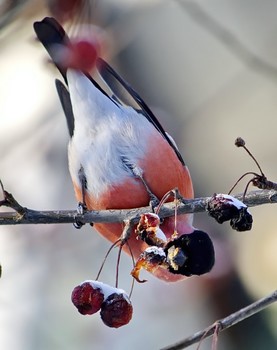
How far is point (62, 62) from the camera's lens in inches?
60.1

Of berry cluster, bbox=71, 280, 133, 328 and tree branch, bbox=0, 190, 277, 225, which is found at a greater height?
tree branch, bbox=0, 190, 277, 225

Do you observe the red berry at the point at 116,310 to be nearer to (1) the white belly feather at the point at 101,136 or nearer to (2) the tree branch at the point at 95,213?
(2) the tree branch at the point at 95,213

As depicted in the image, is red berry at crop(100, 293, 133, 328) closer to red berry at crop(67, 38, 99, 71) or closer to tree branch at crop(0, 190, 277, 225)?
tree branch at crop(0, 190, 277, 225)

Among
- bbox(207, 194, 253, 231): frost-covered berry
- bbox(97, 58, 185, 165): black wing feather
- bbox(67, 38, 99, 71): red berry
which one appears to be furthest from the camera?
bbox(97, 58, 185, 165): black wing feather

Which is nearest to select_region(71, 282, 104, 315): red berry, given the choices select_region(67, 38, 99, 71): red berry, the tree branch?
the tree branch

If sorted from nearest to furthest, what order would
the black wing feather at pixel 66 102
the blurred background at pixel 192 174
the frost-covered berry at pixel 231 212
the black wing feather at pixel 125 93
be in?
1. the frost-covered berry at pixel 231 212
2. the black wing feather at pixel 125 93
3. the black wing feather at pixel 66 102
4. the blurred background at pixel 192 174

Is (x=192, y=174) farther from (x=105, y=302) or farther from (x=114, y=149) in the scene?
(x=105, y=302)

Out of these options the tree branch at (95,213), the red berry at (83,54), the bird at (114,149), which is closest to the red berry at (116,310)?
the tree branch at (95,213)

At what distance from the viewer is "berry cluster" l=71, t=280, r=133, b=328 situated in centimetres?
116

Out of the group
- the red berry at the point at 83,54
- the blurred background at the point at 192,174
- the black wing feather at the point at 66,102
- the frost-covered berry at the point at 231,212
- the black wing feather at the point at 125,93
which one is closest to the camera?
the frost-covered berry at the point at 231,212

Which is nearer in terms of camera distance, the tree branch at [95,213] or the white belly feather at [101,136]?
the tree branch at [95,213]

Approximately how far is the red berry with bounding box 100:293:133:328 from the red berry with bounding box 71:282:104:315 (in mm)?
15

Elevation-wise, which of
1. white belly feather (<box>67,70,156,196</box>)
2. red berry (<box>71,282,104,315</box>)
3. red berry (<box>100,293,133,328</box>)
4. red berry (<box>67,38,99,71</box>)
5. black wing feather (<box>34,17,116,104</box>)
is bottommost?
red berry (<box>100,293,133,328</box>)

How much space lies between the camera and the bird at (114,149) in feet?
5.07
